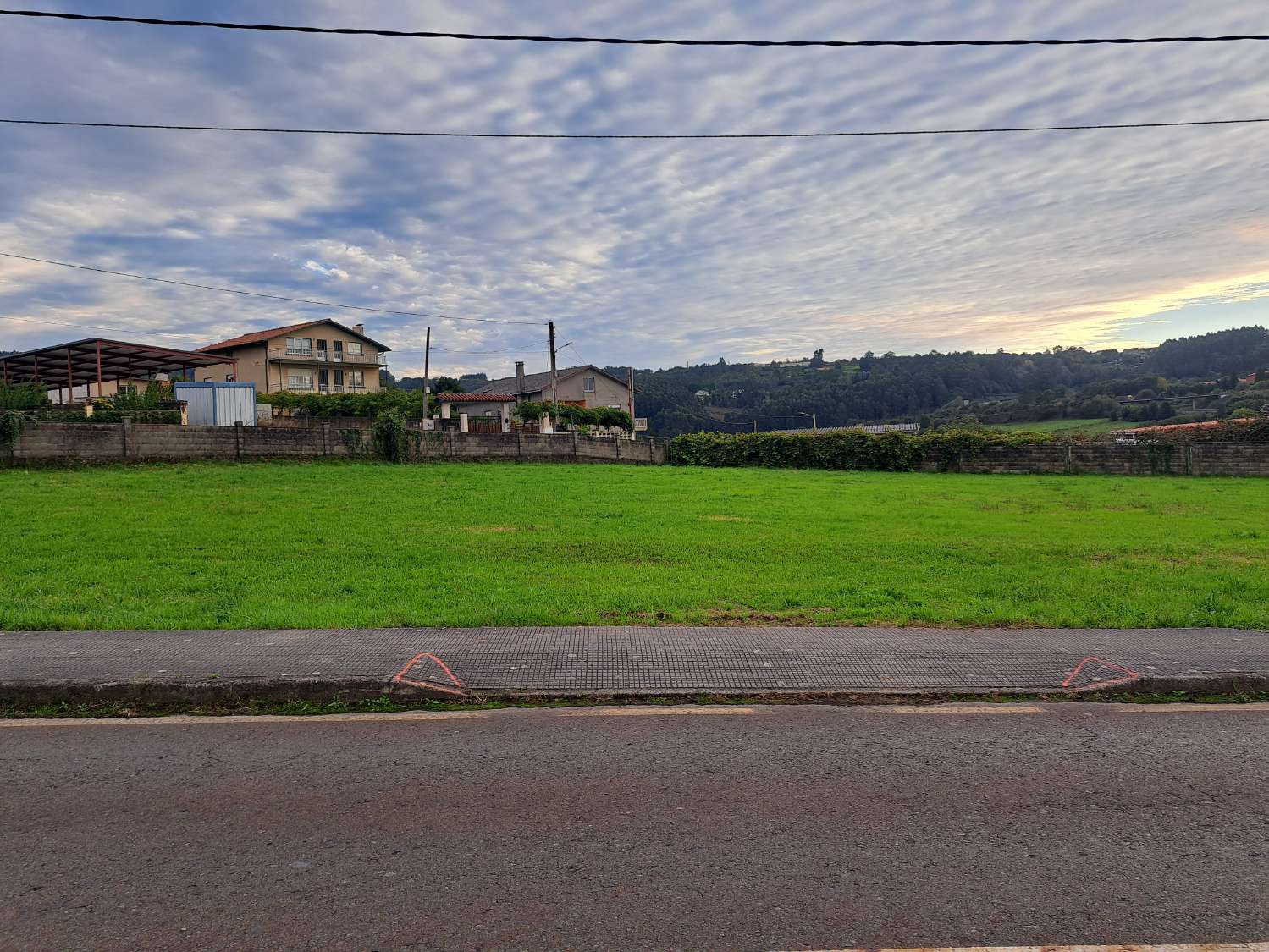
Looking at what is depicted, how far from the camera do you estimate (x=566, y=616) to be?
319 inches

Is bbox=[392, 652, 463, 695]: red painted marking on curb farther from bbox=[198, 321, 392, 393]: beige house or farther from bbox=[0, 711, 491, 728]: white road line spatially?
bbox=[198, 321, 392, 393]: beige house

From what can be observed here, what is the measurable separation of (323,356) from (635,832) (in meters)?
68.7

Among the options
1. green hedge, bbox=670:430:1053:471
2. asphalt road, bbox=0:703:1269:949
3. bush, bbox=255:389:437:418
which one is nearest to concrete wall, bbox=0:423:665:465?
green hedge, bbox=670:430:1053:471

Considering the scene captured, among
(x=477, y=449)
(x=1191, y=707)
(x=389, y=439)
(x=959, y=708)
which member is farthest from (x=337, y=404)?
(x=1191, y=707)

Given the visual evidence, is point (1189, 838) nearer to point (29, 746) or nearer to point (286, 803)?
point (286, 803)

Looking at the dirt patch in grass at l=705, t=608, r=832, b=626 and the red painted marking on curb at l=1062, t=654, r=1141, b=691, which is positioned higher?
the dirt patch in grass at l=705, t=608, r=832, b=626

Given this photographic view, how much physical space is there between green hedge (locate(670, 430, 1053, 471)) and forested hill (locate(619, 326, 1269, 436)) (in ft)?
83.8

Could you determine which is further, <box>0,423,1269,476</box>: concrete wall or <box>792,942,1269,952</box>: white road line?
<box>0,423,1269,476</box>: concrete wall

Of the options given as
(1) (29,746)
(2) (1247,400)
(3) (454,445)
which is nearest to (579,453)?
(3) (454,445)

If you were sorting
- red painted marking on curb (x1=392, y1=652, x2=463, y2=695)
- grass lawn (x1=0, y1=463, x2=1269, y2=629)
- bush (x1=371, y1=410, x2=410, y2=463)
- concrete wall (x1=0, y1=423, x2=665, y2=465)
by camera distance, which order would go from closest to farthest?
red painted marking on curb (x1=392, y1=652, x2=463, y2=695)
grass lawn (x1=0, y1=463, x2=1269, y2=629)
concrete wall (x1=0, y1=423, x2=665, y2=465)
bush (x1=371, y1=410, x2=410, y2=463)

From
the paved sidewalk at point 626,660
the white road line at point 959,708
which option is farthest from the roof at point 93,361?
the white road line at point 959,708

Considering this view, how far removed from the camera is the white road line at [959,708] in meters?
5.79

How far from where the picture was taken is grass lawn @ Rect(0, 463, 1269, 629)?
8.41 metres

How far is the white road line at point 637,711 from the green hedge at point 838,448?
1453 inches
